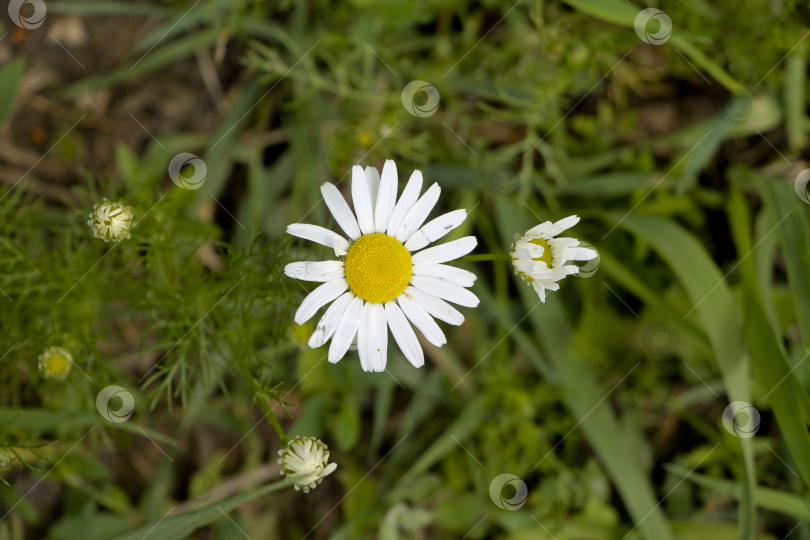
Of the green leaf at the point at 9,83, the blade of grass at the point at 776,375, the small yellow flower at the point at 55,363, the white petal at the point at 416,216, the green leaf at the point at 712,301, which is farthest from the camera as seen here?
the green leaf at the point at 9,83

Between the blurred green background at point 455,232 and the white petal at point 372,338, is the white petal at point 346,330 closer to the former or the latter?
the white petal at point 372,338

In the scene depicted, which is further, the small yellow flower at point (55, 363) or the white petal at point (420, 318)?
the small yellow flower at point (55, 363)

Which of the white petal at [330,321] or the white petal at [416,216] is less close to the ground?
the white petal at [416,216]

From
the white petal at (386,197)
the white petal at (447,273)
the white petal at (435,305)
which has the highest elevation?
the white petal at (386,197)

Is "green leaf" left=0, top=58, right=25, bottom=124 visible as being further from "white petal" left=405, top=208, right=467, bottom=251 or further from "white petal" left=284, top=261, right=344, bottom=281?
"white petal" left=405, top=208, right=467, bottom=251

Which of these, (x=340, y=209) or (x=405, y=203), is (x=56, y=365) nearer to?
(x=340, y=209)

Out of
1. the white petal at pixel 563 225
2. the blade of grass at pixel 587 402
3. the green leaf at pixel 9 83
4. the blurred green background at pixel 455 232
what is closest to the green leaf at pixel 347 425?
the blurred green background at pixel 455 232

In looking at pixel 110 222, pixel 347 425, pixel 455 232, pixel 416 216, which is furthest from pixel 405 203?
pixel 347 425
